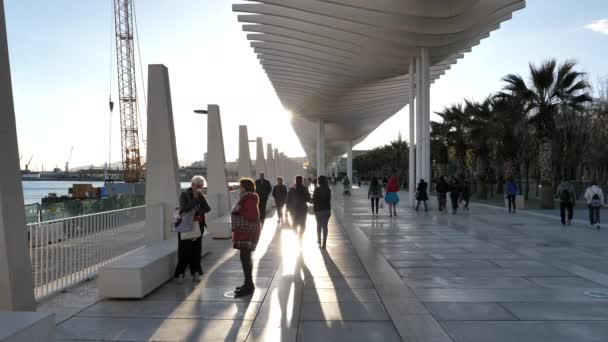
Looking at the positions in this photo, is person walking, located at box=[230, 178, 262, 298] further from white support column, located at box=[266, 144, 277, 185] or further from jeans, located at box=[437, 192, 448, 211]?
white support column, located at box=[266, 144, 277, 185]

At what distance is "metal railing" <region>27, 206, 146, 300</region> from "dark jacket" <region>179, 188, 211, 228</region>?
4.71 ft

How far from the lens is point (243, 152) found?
834 inches

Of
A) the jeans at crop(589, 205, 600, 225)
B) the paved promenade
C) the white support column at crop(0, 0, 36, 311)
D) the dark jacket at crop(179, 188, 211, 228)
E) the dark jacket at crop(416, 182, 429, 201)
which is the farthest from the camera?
the dark jacket at crop(416, 182, 429, 201)

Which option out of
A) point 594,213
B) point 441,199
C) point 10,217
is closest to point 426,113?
point 441,199

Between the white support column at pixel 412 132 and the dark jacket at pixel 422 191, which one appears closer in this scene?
the dark jacket at pixel 422 191

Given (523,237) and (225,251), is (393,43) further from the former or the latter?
(225,251)

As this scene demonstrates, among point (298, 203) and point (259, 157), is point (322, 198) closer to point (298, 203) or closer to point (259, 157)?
point (298, 203)

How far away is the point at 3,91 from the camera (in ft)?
→ 14.6

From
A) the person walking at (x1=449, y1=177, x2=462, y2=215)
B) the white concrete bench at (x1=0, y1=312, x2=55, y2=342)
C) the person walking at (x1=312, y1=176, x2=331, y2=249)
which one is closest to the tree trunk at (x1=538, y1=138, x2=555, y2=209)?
the person walking at (x1=449, y1=177, x2=462, y2=215)

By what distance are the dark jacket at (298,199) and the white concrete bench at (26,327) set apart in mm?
6940

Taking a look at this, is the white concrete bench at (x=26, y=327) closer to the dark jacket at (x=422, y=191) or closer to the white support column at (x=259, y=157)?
the dark jacket at (x=422, y=191)

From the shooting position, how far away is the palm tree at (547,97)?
22.6 meters

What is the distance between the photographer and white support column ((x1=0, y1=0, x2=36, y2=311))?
4320mm

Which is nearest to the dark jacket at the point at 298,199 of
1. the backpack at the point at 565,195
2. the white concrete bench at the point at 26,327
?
the white concrete bench at the point at 26,327
